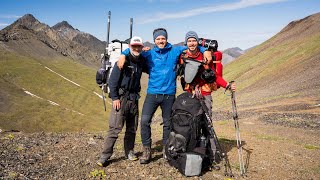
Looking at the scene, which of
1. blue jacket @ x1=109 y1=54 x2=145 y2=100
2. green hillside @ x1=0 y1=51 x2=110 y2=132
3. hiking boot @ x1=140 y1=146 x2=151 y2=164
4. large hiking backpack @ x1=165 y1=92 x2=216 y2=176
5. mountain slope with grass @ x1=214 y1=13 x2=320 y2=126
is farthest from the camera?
green hillside @ x1=0 y1=51 x2=110 y2=132

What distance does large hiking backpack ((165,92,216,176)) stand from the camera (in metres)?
9.01

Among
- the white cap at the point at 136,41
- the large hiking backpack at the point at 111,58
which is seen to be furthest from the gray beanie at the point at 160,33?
the large hiking backpack at the point at 111,58

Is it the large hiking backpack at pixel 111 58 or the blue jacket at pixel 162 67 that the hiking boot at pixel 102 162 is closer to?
the large hiking backpack at pixel 111 58

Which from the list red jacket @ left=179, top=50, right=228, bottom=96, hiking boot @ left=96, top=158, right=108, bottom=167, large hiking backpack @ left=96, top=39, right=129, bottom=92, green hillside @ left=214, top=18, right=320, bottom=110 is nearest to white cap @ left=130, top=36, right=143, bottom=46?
large hiking backpack @ left=96, top=39, right=129, bottom=92

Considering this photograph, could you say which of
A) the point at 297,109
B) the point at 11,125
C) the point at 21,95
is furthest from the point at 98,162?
the point at 21,95

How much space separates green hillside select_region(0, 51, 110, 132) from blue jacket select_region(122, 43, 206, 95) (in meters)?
80.3

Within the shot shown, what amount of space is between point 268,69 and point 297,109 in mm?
39046

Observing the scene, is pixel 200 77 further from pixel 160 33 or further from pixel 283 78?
pixel 283 78

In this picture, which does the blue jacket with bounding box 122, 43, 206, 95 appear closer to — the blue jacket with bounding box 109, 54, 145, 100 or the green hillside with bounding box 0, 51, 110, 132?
the blue jacket with bounding box 109, 54, 145, 100

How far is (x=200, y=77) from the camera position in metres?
9.47

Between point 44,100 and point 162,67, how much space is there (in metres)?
133

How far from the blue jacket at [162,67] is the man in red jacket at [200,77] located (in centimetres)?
29

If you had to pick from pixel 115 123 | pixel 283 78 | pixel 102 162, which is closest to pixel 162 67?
pixel 115 123

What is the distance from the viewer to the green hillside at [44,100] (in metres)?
99.3
